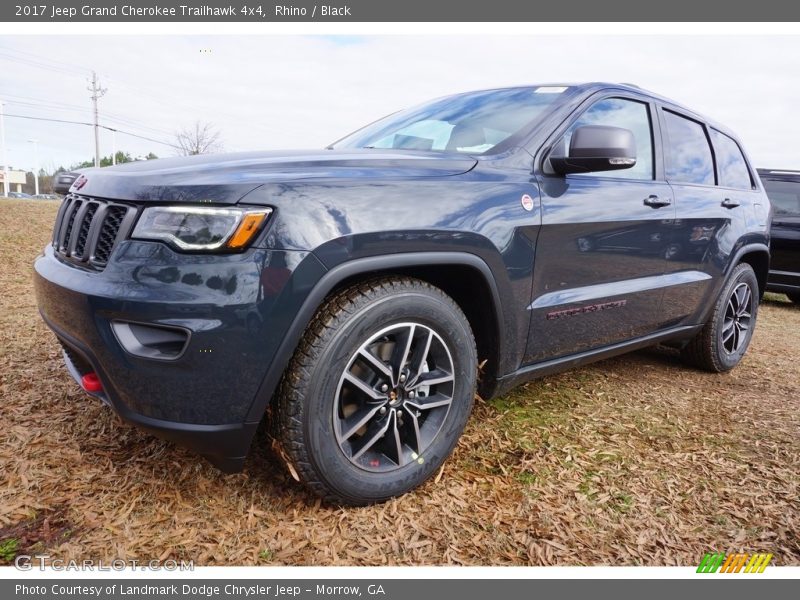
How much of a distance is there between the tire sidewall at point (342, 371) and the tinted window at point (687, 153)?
2.08 metres

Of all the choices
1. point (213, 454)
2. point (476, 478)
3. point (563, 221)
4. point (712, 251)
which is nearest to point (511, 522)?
point (476, 478)

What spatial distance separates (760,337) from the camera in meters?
5.74

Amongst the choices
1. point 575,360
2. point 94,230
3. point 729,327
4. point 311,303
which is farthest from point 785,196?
point 94,230

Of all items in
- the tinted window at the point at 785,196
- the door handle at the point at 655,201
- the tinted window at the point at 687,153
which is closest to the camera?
the door handle at the point at 655,201

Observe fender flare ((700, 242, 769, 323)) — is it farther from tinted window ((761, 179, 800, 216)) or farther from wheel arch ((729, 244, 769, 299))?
tinted window ((761, 179, 800, 216))

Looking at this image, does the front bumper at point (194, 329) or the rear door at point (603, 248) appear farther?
the rear door at point (603, 248)

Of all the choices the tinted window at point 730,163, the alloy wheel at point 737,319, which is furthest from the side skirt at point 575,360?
the tinted window at point 730,163

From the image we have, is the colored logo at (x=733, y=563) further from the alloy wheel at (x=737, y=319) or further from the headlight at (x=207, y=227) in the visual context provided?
the alloy wheel at (x=737, y=319)

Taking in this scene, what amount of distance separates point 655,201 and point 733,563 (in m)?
1.91

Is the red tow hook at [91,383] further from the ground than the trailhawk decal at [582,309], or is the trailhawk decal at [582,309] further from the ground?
the trailhawk decal at [582,309]

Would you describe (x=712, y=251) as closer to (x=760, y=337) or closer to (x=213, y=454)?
(x=760, y=337)

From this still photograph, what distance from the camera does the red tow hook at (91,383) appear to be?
1.97 metres

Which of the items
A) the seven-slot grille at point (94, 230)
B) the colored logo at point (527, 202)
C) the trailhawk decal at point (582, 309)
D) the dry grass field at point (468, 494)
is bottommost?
the dry grass field at point (468, 494)

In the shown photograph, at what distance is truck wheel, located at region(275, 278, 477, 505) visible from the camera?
1.89 m
